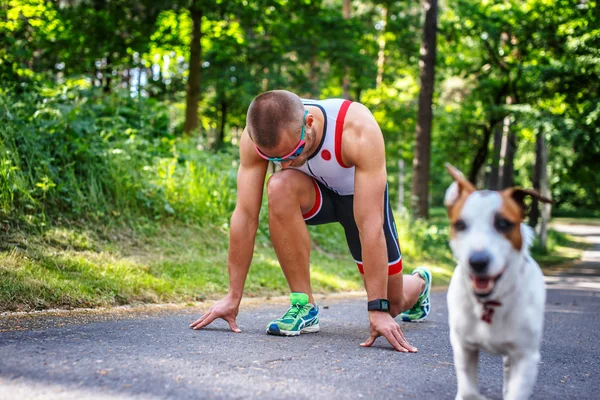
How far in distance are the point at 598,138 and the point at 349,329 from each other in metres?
11.6

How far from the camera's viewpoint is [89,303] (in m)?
4.97

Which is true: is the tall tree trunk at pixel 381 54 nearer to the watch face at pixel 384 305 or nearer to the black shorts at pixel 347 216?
the black shorts at pixel 347 216

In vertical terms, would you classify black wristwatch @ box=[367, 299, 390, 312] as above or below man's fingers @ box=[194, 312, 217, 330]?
above

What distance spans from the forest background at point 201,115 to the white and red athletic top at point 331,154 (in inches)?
83.3

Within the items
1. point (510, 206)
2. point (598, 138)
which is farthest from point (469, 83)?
point (510, 206)

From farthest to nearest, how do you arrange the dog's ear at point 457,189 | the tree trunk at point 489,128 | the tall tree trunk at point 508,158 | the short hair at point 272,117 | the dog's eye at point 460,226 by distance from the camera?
1. the tall tree trunk at point 508,158
2. the tree trunk at point 489,128
3. the short hair at point 272,117
4. the dog's ear at point 457,189
5. the dog's eye at point 460,226

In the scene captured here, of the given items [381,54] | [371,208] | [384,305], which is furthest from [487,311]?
[381,54]

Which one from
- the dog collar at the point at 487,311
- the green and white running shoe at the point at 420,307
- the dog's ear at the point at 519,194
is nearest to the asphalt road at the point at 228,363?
the green and white running shoe at the point at 420,307

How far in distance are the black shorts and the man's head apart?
74 centimetres

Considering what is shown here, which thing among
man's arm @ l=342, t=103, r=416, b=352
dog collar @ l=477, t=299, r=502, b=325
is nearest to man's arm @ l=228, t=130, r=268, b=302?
man's arm @ l=342, t=103, r=416, b=352

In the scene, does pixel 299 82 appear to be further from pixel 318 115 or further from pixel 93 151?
pixel 318 115

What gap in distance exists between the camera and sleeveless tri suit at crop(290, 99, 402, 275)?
4.14 metres

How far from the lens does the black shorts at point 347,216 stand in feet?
14.8

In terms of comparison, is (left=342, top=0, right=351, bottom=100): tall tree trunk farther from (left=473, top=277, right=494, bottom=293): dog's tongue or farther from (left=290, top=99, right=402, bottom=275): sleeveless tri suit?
(left=473, top=277, right=494, bottom=293): dog's tongue
